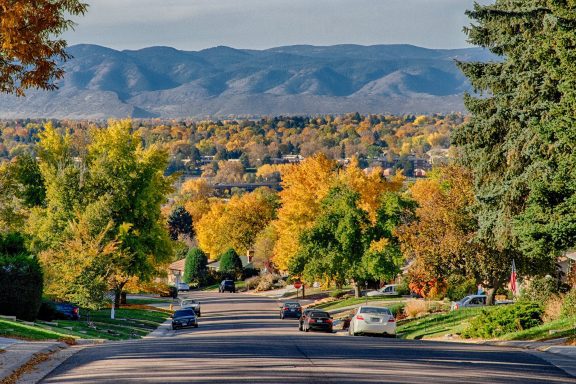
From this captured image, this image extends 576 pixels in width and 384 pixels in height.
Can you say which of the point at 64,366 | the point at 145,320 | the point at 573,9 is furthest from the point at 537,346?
the point at 145,320

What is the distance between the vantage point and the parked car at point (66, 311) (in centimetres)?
5156

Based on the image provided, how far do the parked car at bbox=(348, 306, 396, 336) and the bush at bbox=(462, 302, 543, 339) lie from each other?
328 cm

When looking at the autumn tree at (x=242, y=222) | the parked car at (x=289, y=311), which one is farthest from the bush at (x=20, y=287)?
the autumn tree at (x=242, y=222)

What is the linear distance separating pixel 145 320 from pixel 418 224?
1804 centimetres

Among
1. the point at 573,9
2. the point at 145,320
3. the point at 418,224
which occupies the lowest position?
the point at 145,320

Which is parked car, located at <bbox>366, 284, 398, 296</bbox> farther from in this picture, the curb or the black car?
the curb

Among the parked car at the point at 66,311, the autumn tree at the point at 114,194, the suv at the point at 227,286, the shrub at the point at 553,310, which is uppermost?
the autumn tree at the point at 114,194

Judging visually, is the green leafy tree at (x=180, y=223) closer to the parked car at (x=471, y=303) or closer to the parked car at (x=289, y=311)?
the parked car at (x=289, y=311)

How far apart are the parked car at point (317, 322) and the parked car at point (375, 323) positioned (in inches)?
312

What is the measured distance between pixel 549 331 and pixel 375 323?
848cm

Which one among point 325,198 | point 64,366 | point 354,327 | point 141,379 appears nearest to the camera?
point 141,379

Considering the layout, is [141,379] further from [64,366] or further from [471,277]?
[471,277]

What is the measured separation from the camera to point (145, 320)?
2457 inches

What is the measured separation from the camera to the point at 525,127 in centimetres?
4053
